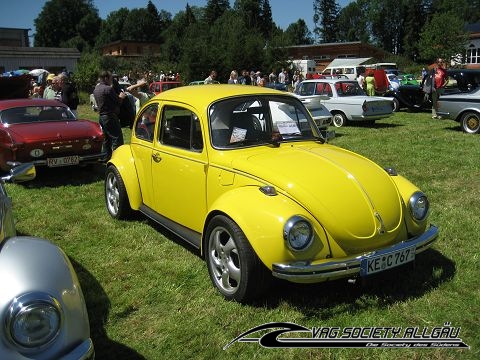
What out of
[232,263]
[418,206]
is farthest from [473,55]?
[232,263]

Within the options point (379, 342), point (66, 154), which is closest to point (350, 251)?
point (379, 342)

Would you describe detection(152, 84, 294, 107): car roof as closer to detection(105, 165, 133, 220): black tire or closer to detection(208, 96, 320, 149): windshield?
detection(208, 96, 320, 149): windshield

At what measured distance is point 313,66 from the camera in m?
53.0

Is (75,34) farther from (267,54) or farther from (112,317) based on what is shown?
(112,317)

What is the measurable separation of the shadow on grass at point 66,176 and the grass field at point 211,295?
5.62ft

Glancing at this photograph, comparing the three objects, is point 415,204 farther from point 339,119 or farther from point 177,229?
point 339,119

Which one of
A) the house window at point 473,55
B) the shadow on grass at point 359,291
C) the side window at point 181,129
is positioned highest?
the house window at point 473,55

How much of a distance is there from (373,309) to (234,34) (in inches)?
1932

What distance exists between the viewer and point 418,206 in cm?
423

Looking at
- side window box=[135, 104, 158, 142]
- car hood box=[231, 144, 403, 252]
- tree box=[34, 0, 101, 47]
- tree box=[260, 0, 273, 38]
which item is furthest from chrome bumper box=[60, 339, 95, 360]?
tree box=[34, 0, 101, 47]

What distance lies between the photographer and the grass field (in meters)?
3.50

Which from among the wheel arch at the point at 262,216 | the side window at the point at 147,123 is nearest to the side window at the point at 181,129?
the side window at the point at 147,123

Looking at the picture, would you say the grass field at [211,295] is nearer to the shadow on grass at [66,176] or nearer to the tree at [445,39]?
the shadow on grass at [66,176]

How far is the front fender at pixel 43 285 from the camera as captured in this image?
2.20m
